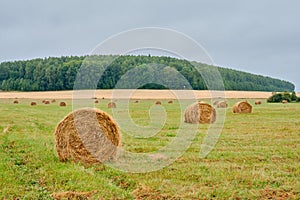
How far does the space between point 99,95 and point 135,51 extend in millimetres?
44704

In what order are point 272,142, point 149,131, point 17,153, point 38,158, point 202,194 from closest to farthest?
point 202,194
point 38,158
point 17,153
point 272,142
point 149,131

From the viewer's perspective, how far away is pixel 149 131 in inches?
627

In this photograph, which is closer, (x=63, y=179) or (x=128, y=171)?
(x=63, y=179)

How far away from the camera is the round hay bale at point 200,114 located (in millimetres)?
19719

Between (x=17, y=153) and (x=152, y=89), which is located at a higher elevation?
(x=152, y=89)

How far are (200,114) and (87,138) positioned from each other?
11054 mm

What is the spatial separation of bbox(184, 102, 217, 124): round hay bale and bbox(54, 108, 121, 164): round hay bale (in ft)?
34.0

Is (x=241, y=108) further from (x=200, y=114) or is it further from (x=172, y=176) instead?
(x=172, y=176)

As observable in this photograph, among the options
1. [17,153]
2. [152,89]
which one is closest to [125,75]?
[17,153]

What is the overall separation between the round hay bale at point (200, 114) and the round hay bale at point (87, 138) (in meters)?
10.4

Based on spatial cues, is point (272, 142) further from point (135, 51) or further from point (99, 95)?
point (99, 95)

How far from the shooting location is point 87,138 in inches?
372

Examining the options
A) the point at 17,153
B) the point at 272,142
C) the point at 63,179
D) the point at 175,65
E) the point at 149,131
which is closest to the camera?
the point at 63,179

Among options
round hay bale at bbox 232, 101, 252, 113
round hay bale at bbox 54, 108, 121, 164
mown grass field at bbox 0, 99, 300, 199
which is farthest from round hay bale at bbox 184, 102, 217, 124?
round hay bale at bbox 54, 108, 121, 164
